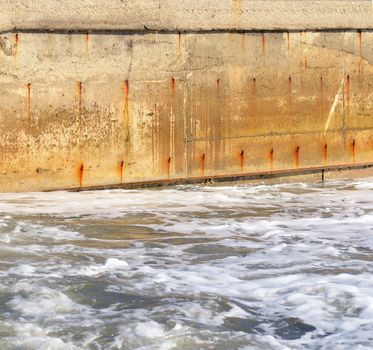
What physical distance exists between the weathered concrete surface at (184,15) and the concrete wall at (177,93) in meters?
0.01

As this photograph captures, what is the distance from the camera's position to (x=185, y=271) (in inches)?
218

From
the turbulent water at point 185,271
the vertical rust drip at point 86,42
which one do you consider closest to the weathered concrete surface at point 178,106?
the vertical rust drip at point 86,42

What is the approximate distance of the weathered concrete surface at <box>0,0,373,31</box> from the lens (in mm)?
8094

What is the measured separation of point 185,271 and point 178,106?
10.9 feet

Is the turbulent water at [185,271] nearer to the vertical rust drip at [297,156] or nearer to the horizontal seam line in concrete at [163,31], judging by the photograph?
the vertical rust drip at [297,156]

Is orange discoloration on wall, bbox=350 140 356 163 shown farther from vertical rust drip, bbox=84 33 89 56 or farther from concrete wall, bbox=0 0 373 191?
vertical rust drip, bbox=84 33 89 56

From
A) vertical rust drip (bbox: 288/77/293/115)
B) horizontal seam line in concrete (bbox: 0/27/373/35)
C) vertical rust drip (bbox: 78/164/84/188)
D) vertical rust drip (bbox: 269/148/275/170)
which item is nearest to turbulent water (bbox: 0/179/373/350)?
vertical rust drip (bbox: 78/164/84/188)

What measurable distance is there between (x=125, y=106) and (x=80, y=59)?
581 millimetres

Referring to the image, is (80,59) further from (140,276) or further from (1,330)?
(1,330)

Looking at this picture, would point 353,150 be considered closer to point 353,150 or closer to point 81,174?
point 353,150

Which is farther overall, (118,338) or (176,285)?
(176,285)

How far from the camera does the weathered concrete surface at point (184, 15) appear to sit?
8.09 metres

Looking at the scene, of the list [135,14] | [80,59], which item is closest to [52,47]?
[80,59]

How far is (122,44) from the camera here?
8.41 metres
